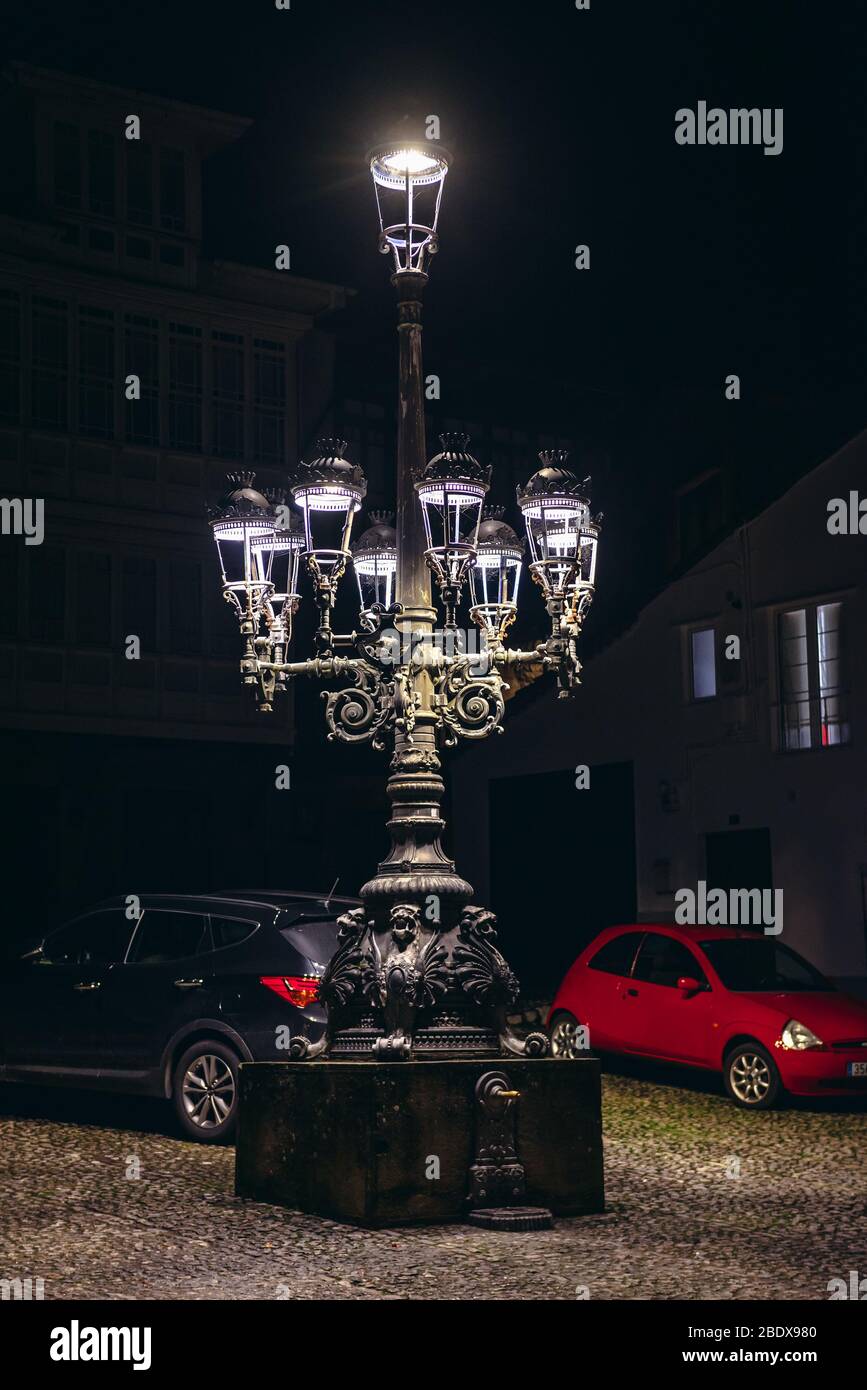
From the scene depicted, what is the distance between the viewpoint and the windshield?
15039mm

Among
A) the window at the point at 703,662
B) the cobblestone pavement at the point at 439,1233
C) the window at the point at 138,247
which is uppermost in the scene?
the window at the point at 138,247

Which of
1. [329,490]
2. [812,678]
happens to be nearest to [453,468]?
[329,490]

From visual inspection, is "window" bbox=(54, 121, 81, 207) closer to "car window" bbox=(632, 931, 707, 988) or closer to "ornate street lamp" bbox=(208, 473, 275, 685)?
"car window" bbox=(632, 931, 707, 988)

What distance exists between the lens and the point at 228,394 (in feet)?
86.0

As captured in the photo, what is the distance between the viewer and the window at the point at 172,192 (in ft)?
85.9

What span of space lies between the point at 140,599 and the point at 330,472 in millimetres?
15630

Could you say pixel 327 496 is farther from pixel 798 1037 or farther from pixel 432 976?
pixel 798 1037

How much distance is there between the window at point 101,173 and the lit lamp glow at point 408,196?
16953 mm

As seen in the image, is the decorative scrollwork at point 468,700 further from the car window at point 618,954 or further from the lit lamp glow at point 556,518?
the car window at point 618,954

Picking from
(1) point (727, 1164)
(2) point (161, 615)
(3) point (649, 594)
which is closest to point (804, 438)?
(3) point (649, 594)

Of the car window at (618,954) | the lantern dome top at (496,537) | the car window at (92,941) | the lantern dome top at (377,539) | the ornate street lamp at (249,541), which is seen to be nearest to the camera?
the ornate street lamp at (249,541)

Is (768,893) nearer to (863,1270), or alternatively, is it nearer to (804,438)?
(804,438)

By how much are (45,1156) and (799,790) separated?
1398cm
